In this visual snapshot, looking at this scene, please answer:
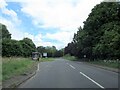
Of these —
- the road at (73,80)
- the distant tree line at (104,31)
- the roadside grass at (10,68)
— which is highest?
the distant tree line at (104,31)

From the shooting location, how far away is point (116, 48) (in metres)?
43.2

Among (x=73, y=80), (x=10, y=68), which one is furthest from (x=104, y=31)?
(x=73, y=80)

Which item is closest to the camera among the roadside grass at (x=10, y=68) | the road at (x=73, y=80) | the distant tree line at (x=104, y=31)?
the road at (x=73, y=80)

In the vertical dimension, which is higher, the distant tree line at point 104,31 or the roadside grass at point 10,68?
the distant tree line at point 104,31

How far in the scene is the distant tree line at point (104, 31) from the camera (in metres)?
44.3

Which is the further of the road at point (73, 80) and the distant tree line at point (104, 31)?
the distant tree line at point (104, 31)

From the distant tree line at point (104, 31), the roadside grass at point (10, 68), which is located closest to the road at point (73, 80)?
the roadside grass at point (10, 68)

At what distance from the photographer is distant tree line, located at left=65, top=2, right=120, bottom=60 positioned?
145 ft

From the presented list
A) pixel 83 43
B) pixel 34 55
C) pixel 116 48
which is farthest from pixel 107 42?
pixel 34 55

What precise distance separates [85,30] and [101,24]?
30.1 feet

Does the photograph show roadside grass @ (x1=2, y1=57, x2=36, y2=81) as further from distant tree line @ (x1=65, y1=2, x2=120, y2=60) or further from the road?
distant tree line @ (x1=65, y1=2, x2=120, y2=60)

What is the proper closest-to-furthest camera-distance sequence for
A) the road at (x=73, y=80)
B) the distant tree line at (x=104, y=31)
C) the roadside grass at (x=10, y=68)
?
the road at (x=73, y=80) → the roadside grass at (x=10, y=68) → the distant tree line at (x=104, y=31)

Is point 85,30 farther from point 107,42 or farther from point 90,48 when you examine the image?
point 107,42

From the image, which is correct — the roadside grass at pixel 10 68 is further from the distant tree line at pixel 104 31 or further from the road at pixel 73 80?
the distant tree line at pixel 104 31
